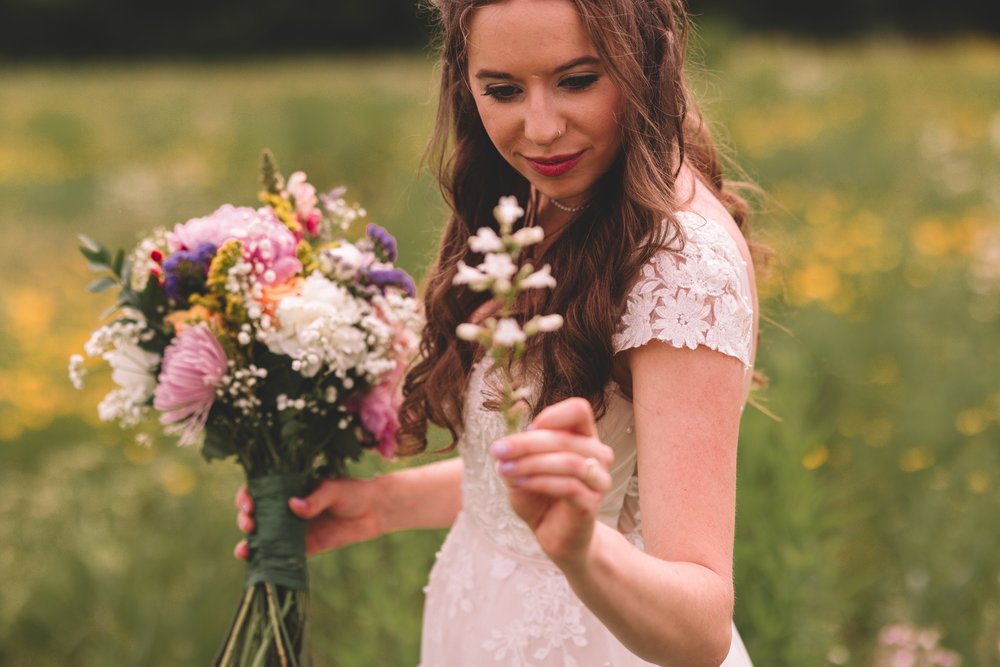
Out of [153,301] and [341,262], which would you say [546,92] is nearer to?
[341,262]

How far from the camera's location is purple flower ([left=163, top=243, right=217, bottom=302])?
1.55 meters

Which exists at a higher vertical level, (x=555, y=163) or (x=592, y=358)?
(x=555, y=163)

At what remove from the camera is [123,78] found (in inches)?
618

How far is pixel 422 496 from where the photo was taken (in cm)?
184

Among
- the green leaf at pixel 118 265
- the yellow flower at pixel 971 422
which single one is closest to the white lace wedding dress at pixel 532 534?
the green leaf at pixel 118 265

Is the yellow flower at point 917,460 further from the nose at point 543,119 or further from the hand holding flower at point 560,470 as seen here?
the hand holding flower at point 560,470

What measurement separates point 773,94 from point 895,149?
9.05ft

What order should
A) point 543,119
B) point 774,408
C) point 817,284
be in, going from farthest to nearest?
point 817,284 < point 774,408 < point 543,119

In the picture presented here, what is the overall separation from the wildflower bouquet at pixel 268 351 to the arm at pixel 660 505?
1.60ft

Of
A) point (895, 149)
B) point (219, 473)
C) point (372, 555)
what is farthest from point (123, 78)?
point (372, 555)

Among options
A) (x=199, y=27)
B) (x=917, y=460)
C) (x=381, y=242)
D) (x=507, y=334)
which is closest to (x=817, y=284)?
(x=917, y=460)

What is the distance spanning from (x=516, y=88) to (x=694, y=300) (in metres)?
0.35

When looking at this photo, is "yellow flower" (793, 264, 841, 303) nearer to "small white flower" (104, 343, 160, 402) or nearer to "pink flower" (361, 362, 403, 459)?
"pink flower" (361, 362, 403, 459)

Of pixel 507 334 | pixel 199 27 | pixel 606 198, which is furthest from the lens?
pixel 199 27
